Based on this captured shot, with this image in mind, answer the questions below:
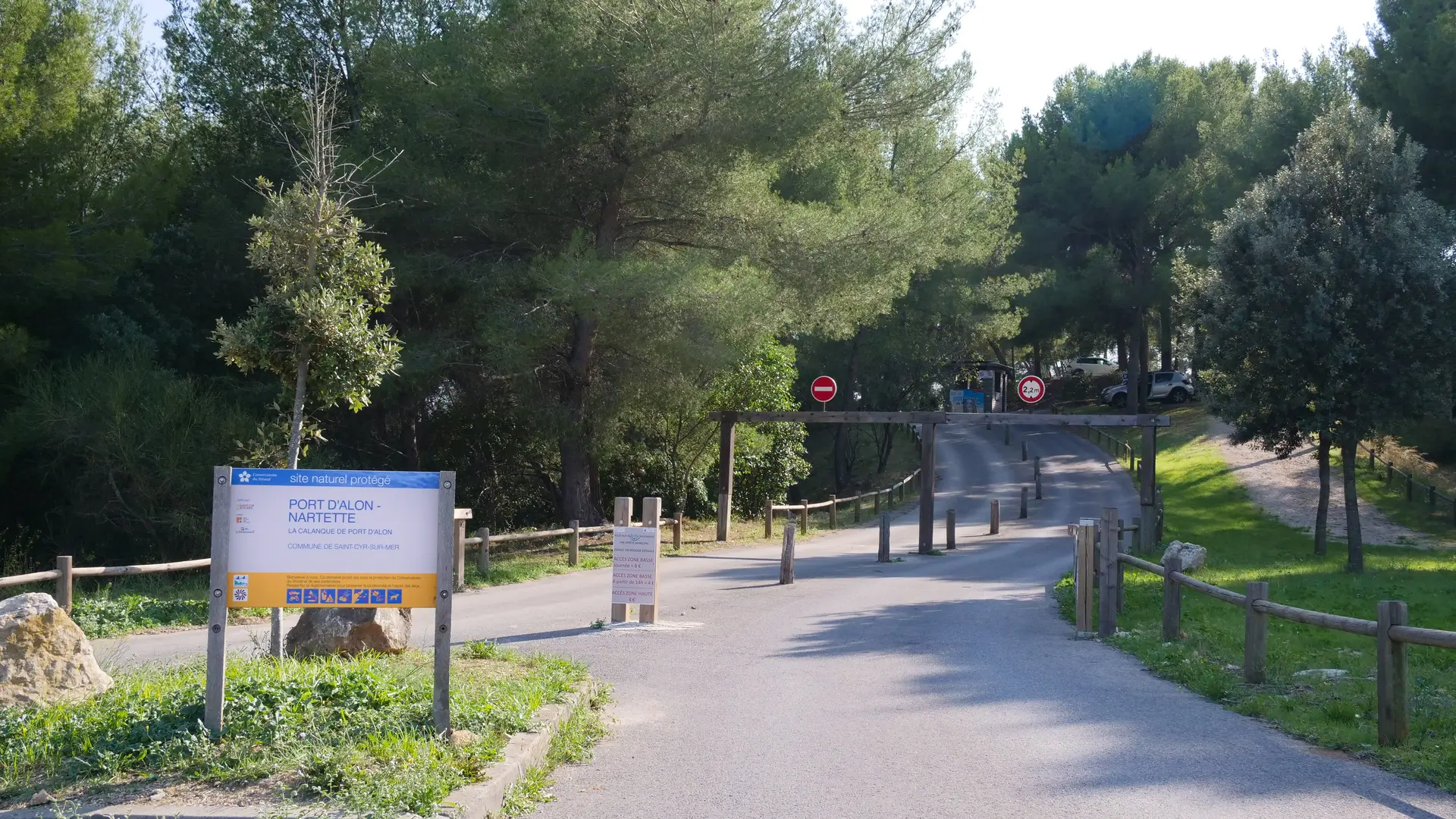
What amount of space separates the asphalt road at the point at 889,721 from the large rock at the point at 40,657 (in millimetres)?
2404

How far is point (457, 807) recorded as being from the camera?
516cm

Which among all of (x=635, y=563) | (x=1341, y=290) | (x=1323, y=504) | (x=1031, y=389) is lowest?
(x=635, y=563)

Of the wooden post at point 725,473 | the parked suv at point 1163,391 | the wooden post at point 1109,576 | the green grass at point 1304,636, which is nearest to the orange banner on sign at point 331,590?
the green grass at point 1304,636

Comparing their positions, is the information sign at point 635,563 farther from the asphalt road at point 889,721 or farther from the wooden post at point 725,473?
the wooden post at point 725,473

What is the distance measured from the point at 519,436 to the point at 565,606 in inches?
554

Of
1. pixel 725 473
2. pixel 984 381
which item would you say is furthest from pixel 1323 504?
pixel 984 381

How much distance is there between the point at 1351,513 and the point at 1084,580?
12623 mm

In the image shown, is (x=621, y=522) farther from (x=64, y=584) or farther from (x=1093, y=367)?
(x=1093, y=367)

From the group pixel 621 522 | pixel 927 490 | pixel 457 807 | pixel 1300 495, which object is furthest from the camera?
pixel 1300 495

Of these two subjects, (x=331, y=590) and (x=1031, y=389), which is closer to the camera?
(x=331, y=590)

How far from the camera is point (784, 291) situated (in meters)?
23.1

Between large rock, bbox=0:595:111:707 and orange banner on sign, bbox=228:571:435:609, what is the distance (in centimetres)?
135

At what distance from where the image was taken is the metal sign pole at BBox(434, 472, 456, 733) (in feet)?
20.5

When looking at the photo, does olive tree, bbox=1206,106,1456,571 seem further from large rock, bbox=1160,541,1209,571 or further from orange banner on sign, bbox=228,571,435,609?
orange banner on sign, bbox=228,571,435,609
